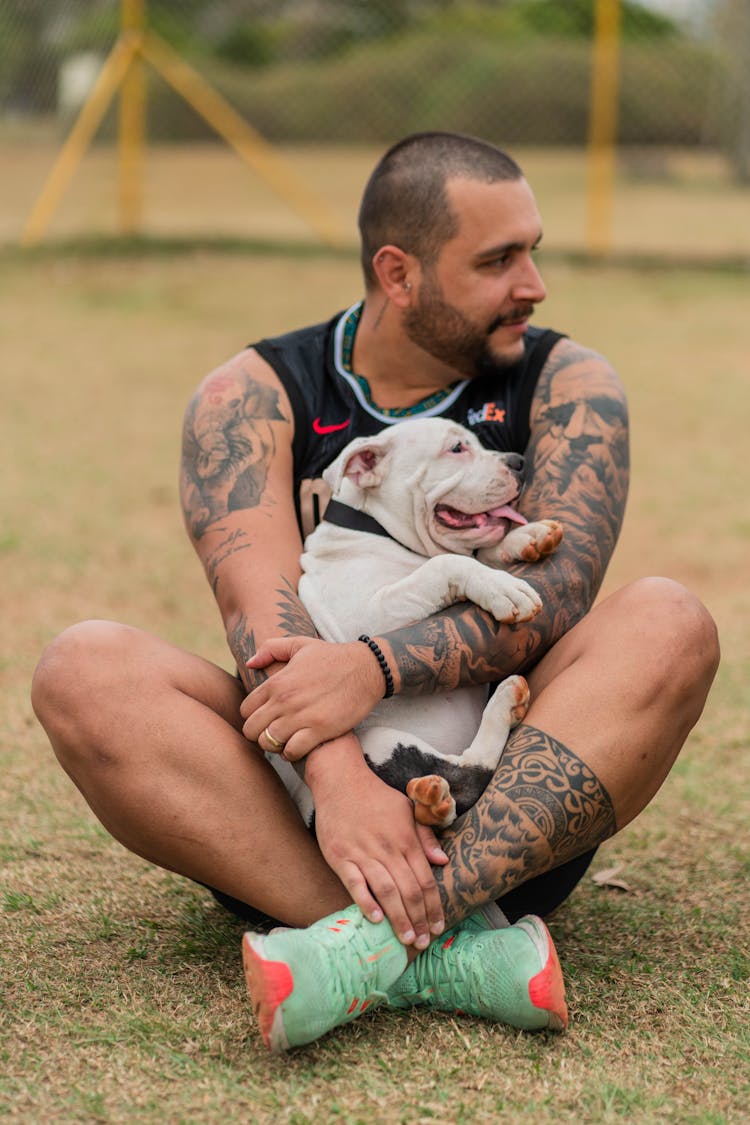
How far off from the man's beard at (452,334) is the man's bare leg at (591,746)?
0.76m

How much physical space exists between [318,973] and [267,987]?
0.31 feet

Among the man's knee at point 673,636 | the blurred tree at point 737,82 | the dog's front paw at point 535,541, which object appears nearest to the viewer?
the man's knee at point 673,636

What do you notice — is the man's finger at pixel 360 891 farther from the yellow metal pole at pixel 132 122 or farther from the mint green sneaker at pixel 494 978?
the yellow metal pole at pixel 132 122

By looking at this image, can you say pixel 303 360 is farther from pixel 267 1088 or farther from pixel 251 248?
pixel 251 248

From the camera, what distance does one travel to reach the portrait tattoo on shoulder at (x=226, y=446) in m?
3.27

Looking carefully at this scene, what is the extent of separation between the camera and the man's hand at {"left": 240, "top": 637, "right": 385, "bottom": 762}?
2727 mm

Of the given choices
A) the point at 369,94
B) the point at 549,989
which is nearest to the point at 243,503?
the point at 549,989

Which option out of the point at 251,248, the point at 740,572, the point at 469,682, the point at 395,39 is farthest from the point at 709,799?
the point at 395,39

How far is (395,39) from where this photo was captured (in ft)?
42.1

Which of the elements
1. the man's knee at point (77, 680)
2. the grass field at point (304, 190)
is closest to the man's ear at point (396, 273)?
the man's knee at point (77, 680)

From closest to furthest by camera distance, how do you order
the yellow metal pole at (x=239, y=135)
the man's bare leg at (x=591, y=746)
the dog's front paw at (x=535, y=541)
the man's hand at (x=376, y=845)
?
the man's hand at (x=376, y=845) < the man's bare leg at (x=591, y=746) < the dog's front paw at (x=535, y=541) < the yellow metal pole at (x=239, y=135)

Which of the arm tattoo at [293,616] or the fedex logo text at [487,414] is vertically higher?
the fedex logo text at [487,414]

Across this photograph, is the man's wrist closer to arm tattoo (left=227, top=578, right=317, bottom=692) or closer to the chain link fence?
arm tattoo (left=227, top=578, right=317, bottom=692)

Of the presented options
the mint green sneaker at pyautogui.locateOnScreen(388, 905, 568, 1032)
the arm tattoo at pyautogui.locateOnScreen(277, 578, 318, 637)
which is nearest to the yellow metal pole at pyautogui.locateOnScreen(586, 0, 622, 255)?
the arm tattoo at pyautogui.locateOnScreen(277, 578, 318, 637)
